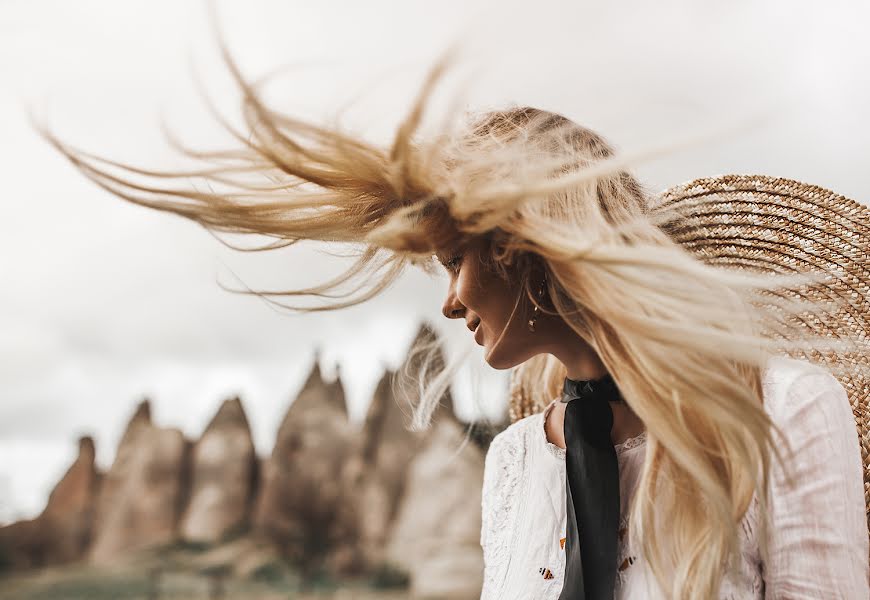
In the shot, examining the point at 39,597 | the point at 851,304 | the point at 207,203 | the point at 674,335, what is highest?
the point at 207,203

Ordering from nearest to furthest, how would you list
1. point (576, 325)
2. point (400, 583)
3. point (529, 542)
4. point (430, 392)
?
point (576, 325) < point (529, 542) < point (430, 392) < point (400, 583)

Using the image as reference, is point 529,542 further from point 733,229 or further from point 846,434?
point 733,229

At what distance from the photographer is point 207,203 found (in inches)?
44.3

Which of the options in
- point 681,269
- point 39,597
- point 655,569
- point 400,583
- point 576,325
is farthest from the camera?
point 39,597

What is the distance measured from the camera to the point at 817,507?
947mm

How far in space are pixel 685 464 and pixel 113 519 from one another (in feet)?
26.8

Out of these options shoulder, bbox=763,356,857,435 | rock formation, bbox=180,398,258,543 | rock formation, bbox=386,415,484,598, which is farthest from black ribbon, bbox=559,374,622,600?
rock formation, bbox=180,398,258,543

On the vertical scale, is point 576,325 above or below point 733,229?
below

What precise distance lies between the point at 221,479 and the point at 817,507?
7.86m

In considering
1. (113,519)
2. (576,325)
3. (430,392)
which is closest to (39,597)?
(113,519)

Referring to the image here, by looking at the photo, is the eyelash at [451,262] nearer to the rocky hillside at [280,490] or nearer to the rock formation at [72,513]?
the rocky hillside at [280,490]

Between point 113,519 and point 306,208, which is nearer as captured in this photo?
point 306,208

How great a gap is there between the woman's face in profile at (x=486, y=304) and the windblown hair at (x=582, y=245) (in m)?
0.02

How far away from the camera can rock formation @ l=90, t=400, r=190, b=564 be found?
778 cm
